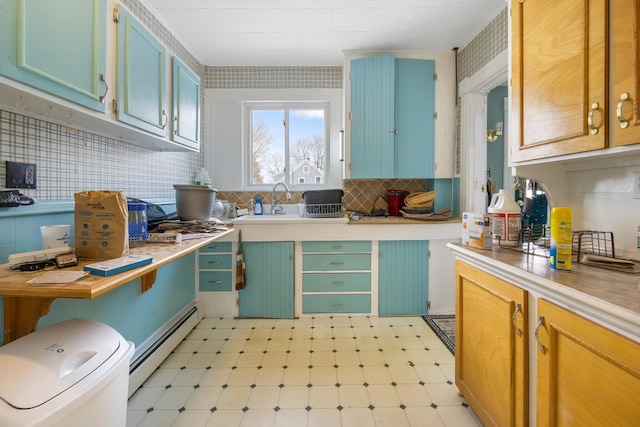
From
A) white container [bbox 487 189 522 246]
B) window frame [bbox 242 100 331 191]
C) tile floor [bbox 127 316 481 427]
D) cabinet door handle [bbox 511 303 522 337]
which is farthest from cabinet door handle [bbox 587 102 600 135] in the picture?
window frame [bbox 242 100 331 191]

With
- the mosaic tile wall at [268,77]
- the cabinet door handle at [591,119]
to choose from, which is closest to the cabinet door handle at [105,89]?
the cabinet door handle at [591,119]

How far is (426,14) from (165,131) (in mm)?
2191

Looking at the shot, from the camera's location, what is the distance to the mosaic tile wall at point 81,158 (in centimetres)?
120

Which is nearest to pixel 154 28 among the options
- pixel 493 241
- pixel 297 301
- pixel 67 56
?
pixel 67 56

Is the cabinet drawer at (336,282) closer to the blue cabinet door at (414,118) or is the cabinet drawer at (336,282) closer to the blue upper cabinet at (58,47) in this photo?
the blue cabinet door at (414,118)

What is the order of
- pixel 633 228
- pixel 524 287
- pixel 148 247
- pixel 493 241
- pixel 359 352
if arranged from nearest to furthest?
pixel 524 287 → pixel 633 228 → pixel 148 247 → pixel 493 241 → pixel 359 352

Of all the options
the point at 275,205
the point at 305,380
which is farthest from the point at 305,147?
the point at 305,380

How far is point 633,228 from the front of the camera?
118 centimetres

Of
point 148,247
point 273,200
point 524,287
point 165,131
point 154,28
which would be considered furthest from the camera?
point 273,200

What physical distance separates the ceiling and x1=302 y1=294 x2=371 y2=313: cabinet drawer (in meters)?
2.40

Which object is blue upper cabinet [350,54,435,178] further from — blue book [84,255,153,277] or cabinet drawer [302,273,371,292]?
blue book [84,255,153,277]

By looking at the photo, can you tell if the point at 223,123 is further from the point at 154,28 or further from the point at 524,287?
the point at 524,287

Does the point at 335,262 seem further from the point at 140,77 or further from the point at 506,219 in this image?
the point at 140,77

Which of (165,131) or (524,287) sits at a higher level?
(165,131)
